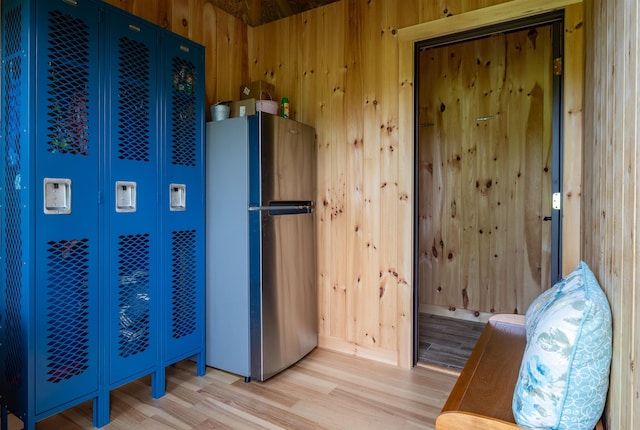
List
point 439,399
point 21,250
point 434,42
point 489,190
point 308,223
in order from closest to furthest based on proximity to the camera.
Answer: point 21,250 → point 439,399 → point 434,42 → point 308,223 → point 489,190

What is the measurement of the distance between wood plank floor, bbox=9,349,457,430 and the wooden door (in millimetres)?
1413

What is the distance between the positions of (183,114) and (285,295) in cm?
131

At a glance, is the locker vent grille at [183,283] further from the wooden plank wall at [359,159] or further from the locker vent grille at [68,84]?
the wooden plank wall at [359,159]

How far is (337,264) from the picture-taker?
9.25ft

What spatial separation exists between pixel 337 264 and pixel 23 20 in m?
2.23

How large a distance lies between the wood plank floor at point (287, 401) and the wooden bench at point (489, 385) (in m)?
0.56

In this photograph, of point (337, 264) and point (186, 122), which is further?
point (337, 264)

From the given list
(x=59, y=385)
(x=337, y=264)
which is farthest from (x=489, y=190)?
(x=59, y=385)

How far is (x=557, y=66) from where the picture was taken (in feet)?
6.78

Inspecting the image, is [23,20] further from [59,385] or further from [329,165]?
[329,165]

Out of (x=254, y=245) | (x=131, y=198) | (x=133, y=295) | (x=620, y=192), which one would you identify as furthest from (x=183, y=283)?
(x=620, y=192)

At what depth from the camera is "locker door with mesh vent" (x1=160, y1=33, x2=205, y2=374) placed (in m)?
2.14

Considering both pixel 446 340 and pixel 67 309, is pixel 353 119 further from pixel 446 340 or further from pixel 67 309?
pixel 67 309

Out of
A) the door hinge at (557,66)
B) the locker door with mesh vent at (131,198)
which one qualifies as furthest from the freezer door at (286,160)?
the door hinge at (557,66)
